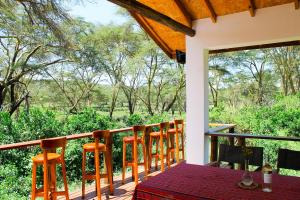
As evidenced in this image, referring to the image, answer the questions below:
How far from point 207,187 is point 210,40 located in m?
3.05

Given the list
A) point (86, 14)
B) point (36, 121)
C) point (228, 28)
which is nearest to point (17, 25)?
point (36, 121)

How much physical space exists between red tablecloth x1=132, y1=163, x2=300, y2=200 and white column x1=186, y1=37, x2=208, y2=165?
2128 mm

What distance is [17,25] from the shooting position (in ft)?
31.5

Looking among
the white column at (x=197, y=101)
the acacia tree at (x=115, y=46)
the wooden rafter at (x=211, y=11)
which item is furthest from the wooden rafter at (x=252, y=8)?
the acacia tree at (x=115, y=46)

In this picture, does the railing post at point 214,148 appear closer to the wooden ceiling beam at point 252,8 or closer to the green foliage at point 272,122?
the wooden ceiling beam at point 252,8

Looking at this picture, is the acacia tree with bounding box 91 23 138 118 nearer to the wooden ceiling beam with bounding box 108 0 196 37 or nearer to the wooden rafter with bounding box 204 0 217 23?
the wooden ceiling beam with bounding box 108 0 196 37

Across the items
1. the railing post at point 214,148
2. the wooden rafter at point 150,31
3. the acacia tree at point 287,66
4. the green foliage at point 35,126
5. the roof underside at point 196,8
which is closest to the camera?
the roof underside at point 196,8

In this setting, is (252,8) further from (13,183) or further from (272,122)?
(272,122)

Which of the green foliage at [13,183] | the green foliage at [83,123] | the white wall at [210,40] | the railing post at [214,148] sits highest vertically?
the white wall at [210,40]

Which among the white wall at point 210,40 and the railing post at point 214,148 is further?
the railing post at point 214,148

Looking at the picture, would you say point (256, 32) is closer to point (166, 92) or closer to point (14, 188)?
point (14, 188)

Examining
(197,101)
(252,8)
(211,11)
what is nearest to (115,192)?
(197,101)

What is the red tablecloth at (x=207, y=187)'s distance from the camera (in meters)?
2.07

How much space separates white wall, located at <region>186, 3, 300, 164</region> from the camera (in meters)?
4.11
